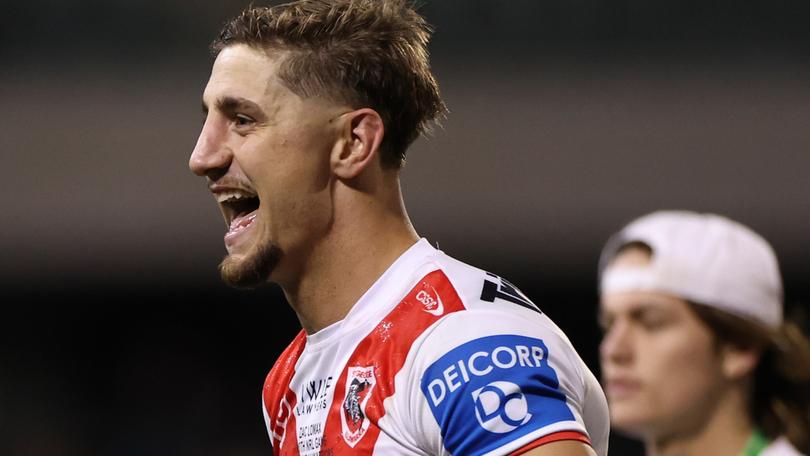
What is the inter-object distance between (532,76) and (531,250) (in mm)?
1307

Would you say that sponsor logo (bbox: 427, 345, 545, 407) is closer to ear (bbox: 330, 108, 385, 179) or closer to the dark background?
ear (bbox: 330, 108, 385, 179)

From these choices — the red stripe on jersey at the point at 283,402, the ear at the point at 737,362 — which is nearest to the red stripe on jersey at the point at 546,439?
the ear at the point at 737,362

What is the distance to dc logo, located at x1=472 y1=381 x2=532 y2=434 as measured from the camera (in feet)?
7.48

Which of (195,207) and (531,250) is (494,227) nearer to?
(531,250)

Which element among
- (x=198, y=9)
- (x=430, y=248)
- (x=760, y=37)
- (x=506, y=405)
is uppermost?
(x=198, y=9)

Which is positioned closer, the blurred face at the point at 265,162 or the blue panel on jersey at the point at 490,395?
the blue panel on jersey at the point at 490,395

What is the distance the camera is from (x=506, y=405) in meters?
2.30

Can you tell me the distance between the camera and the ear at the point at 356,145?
8.92 ft

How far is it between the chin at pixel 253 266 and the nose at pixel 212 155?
18 centimetres

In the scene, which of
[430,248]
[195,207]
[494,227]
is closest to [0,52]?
[195,207]

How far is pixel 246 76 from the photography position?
2.72 meters

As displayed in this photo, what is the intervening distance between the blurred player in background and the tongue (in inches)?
32.5

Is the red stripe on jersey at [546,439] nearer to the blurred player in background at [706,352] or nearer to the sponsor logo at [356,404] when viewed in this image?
the blurred player in background at [706,352]

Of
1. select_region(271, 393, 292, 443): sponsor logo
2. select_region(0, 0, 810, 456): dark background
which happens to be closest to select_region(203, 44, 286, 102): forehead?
select_region(271, 393, 292, 443): sponsor logo
